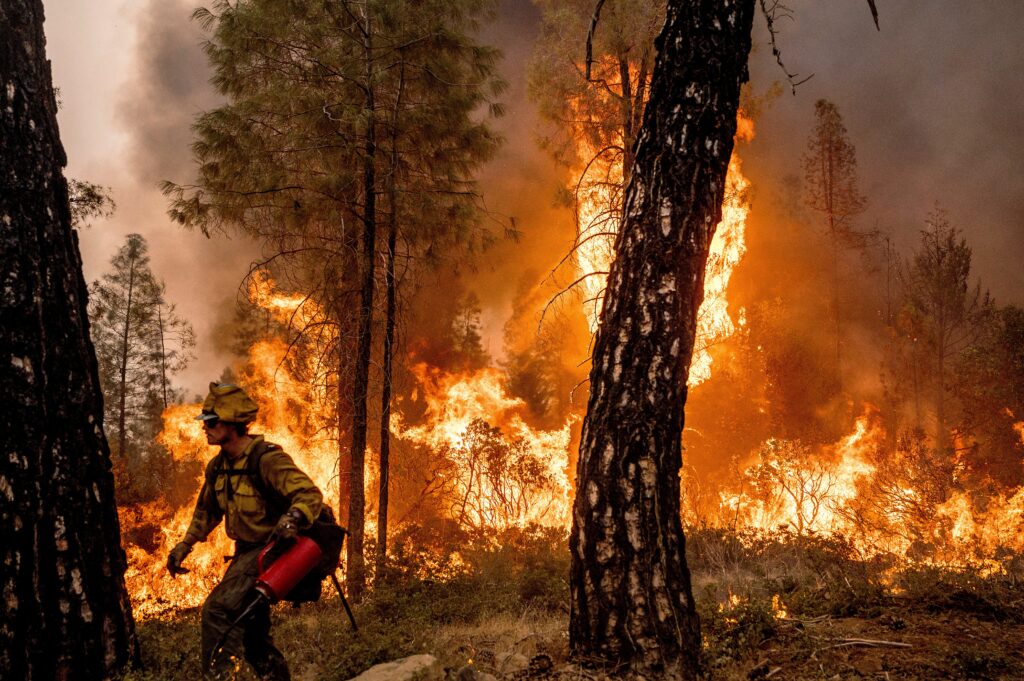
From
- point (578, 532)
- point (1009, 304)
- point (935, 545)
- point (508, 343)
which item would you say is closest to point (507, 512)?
point (935, 545)

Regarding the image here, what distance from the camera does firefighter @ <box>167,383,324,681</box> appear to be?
3883 mm

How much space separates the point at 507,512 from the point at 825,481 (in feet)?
43.9

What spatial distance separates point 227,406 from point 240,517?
2.48ft

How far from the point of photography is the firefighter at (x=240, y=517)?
3.88m

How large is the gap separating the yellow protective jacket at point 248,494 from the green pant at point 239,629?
19 centimetres

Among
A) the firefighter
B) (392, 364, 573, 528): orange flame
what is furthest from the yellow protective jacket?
(392, 364, 573, 528): orange flame

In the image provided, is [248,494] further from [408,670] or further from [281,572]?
[408,670]

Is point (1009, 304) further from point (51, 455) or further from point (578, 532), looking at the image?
point (51, 455)

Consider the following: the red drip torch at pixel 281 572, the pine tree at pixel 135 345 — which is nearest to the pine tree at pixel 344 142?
the red drip torch at pixel 281 572

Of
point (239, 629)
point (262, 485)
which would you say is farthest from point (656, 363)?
point (239, 629)

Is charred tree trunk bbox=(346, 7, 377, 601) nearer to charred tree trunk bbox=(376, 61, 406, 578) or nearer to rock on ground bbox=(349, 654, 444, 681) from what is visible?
charred tree trunk bbox=(376, 61, 406, 578)

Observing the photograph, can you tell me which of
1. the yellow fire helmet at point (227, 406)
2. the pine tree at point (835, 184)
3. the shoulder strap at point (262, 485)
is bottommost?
the shoulder strap at point (262, 485)

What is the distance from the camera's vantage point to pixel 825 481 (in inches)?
873

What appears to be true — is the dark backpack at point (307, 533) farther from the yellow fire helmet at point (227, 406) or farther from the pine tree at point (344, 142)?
the pine tree at point (344, 142)
